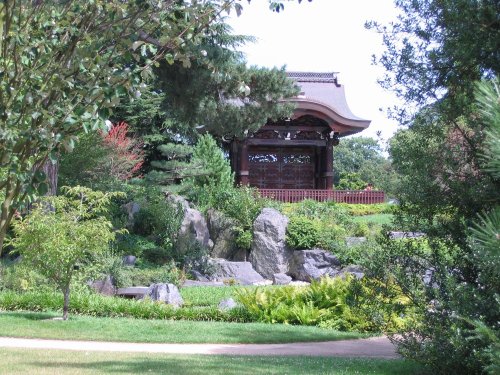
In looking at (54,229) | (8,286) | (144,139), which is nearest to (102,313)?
(54,229)

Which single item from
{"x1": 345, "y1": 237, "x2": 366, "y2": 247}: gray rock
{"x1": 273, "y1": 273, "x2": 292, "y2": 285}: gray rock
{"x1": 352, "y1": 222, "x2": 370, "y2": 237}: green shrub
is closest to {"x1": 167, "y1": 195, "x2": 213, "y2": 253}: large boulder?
{"x1": 273, "y1": 273, "x2": 292, "y2": 285}: gray rock

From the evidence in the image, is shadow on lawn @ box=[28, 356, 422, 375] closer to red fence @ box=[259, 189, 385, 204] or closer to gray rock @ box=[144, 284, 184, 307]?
gray rock @ box=[144, 284, 184, 307]

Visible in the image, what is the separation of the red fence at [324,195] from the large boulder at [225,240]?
516cm

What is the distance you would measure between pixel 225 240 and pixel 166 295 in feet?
28.1

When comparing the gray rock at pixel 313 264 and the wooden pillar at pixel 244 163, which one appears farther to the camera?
the wooden pillar at pixel 244 163

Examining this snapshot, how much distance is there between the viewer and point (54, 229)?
40.9 ft

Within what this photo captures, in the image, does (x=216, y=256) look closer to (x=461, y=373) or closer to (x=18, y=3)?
(x=461, y=373)

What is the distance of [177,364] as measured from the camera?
8.67m

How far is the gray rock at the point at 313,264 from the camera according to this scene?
21.3m

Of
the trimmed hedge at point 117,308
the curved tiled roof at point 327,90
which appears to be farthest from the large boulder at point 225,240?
the curved tiled roof at point 327,90

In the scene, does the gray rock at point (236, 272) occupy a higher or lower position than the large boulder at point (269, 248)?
lower

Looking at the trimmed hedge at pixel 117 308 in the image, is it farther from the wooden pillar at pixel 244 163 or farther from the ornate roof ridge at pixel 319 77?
the ornate roof ridge at pixel 319 77

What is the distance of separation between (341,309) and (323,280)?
1039 mm

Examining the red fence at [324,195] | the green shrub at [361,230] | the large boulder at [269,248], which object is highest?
the red fence at [324,195]
